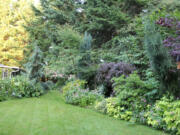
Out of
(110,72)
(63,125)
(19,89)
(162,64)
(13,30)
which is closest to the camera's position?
(63,125)

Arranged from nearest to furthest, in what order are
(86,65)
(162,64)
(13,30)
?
(162,64), (86,65), (13,30)

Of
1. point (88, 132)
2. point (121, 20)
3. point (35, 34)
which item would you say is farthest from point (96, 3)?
point (88, 132)

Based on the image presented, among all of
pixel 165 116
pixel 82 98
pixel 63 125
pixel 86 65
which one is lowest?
pixel 63 125

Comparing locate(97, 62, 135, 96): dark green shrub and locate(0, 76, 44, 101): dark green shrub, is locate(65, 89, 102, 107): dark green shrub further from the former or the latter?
locate(0, 76, 44, 101): dark green shrub

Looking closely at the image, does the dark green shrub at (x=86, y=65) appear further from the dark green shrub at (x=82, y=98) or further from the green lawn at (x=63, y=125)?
the green lawn at (x=63, y=125)

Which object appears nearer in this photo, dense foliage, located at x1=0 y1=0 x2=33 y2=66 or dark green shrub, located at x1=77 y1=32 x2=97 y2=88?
dark green shrub, located at x1=77 y1=32 x2=97 y2=88

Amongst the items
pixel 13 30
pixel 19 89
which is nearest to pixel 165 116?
pixel 19 89

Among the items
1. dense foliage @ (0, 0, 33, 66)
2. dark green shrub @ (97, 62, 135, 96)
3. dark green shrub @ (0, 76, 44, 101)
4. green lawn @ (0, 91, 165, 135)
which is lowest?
green lawn @ (0, 91, 165, 135)

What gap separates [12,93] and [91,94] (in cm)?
406

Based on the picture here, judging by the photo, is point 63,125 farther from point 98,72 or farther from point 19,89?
point 19,89

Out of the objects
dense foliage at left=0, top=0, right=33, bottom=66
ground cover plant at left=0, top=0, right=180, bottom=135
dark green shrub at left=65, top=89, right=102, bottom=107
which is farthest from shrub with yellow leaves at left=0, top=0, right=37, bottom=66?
dark green shrub at left=65, top=89, right=102, bottom=107

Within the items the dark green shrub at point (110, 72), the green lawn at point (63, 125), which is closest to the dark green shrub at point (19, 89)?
the green lawn at point (63, 125)

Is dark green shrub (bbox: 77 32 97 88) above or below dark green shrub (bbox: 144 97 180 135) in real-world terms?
above

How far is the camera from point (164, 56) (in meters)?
4.42
